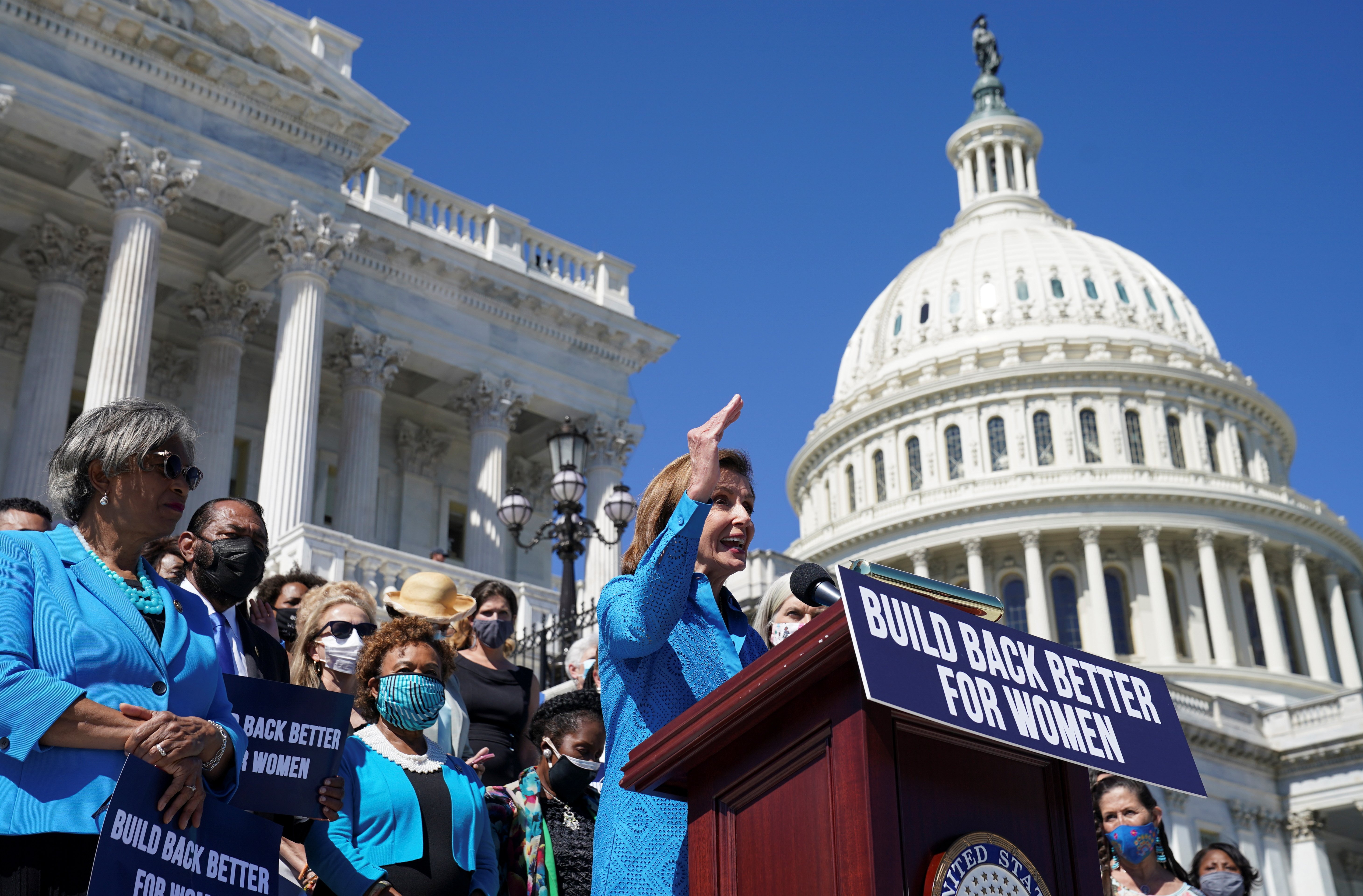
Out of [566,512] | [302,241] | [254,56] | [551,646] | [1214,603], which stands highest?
[1214,603]

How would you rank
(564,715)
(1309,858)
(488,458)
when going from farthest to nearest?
1. (1309,858)
2. (488,458)
3. (564,715)

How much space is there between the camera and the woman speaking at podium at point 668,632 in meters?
3.21

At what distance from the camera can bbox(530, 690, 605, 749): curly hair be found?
5781 mm

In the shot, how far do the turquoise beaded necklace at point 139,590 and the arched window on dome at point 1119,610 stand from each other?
202 ft

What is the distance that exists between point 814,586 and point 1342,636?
68.8 m

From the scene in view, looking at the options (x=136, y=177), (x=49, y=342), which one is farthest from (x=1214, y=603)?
(x=136, y=177)

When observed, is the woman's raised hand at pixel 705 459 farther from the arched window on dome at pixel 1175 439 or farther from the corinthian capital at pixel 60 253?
the arched window on dome at pixel 1175 439

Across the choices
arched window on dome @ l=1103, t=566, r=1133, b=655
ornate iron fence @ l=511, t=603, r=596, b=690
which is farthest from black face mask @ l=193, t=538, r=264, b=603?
arched window on dome @ l=1103, t=566, r=1133, b=655

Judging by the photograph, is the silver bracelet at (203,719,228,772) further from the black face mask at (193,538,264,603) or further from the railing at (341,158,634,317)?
the railing at (341,158,634,317)

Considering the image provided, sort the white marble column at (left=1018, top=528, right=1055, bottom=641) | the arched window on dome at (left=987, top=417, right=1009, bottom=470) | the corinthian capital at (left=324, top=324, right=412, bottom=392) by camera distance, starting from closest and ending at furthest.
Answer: the corinthian capital at (left=324, top=324, right=412, bottom=392)
the white marble column at (left=1018, top=528, right=1055, bottom=641)
the arched window on dome at (left=987, top=417, right=1009, bottom=470)

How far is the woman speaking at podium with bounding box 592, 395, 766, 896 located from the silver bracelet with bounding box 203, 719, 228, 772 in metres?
0.96

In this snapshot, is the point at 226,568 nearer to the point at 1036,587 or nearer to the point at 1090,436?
A: the point at 1036,587

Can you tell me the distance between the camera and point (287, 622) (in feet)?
23.7

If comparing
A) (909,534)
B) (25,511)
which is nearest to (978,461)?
(909,534)
